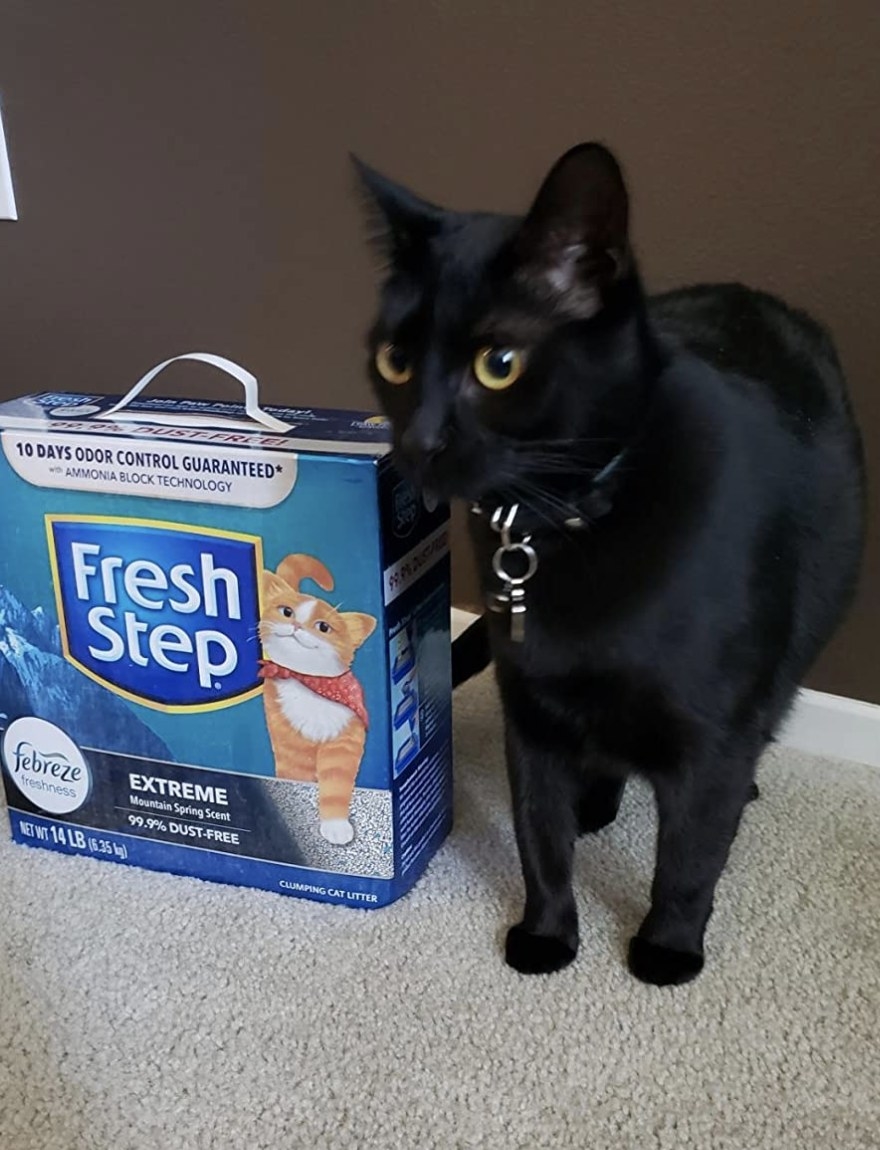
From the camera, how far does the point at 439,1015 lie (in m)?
0.85

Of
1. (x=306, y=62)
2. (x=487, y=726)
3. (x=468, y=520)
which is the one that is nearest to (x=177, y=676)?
(x=468, y=520)

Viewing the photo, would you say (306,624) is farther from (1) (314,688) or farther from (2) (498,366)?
(2) (498,366)

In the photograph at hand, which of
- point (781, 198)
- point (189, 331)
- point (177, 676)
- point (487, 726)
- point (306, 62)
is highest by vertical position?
point (306, 62)

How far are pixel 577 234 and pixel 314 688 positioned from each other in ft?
1.41

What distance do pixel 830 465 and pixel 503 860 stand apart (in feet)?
1.50

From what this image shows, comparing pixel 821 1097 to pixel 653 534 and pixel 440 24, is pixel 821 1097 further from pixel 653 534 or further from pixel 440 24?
pixel 440 24

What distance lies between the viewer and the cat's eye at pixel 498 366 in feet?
2.17

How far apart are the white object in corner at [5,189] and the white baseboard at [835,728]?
1158 mm

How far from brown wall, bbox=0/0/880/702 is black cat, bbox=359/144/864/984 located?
14 cm

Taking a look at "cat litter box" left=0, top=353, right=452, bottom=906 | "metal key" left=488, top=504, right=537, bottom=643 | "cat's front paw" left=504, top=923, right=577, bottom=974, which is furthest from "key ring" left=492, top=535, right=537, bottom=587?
"cat's front paw" left=504, top=923, right=577, bottom=974

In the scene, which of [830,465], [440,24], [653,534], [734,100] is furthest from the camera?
[440,24]

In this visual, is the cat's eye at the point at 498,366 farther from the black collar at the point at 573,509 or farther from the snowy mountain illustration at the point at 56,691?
the snowy mountain illustration at the point at 56,691

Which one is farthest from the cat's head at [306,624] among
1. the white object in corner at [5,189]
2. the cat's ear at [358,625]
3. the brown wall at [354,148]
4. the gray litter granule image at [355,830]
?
the white object in corner at [5,189]

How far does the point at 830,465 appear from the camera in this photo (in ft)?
2.92
